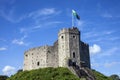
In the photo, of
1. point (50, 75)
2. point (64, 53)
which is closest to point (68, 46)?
point (64, 53)

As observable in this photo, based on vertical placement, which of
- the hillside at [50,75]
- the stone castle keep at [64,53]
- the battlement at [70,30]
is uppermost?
the battlement at [70,30]

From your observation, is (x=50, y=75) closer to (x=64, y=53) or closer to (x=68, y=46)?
(x=64, y=53)

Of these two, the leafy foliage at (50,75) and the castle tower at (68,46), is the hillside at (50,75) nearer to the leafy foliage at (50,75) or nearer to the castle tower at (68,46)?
the leafy foliage at (50,75)

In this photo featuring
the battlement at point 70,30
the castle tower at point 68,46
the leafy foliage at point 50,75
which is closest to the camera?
the leafy foliage at point 50,75

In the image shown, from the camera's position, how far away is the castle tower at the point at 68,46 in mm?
60906

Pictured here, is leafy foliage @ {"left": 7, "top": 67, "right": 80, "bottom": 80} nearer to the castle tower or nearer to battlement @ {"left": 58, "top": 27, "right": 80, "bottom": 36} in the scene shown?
the castle tower

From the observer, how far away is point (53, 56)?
63.2 m

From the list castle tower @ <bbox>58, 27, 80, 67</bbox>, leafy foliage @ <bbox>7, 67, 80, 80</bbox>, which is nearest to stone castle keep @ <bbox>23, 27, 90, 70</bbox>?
castle tower @ <bbox>58, 27, 80, 67</bbox>

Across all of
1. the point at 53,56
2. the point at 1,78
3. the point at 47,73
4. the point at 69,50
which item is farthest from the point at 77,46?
the point at 1,78

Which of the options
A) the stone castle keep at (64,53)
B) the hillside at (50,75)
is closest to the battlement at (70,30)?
the stone castle keep at (64,53)

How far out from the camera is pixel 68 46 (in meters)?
61.2

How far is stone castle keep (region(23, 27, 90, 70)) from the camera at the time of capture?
6100 cm

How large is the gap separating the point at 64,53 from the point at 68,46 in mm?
1879

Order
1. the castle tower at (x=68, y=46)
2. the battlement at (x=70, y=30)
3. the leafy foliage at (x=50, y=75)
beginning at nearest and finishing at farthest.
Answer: the leafy foliage at (x=50, y=75)
the castle tower at (x=68, y=46)
the battlement at (x=70, y=30)
